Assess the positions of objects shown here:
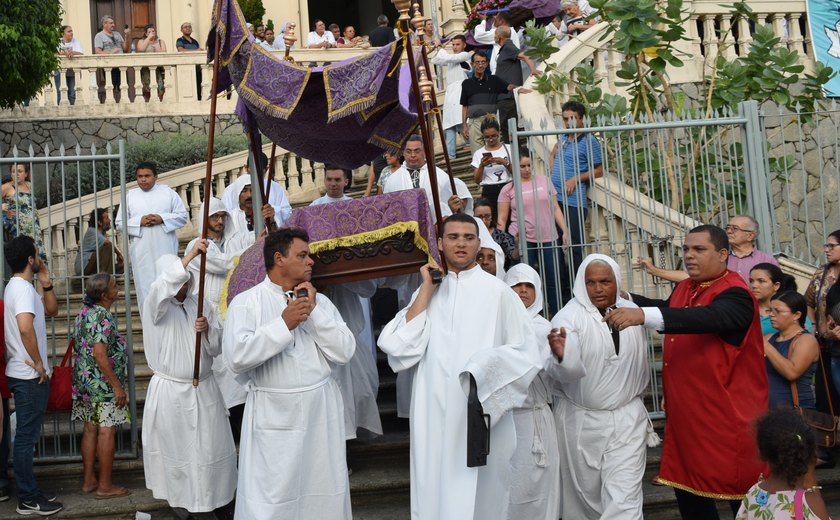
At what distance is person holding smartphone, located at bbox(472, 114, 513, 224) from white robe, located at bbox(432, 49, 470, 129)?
2.83m

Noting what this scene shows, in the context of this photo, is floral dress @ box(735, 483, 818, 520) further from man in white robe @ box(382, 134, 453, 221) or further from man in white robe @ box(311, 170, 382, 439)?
man in white robe @ box(382, 134, 453, 221)

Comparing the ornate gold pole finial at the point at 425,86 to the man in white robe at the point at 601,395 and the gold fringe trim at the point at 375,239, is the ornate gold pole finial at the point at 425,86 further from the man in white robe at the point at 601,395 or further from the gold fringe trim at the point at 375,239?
the man in white robe at the point at 601,395

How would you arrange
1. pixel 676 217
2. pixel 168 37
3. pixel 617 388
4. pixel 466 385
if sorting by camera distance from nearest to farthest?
pixel 466 385
pixel 617 388
pixel 676 217
pixel 168 37

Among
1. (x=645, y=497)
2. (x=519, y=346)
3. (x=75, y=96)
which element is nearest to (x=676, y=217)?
Result: (x=645, y=497)

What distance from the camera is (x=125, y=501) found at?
7.21 m

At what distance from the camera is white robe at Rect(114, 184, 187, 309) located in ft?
30.5

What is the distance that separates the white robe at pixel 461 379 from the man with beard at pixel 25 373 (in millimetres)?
2670

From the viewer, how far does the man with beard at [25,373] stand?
23.0 feet

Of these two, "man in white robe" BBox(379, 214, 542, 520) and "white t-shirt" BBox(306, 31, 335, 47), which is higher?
"white t-shirt" BBox(306, 31, 335, 47)

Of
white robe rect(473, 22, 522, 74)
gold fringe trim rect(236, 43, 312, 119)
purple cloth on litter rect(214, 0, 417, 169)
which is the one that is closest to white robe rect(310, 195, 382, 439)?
purple cloth on litter rect(214, 0, 417, 169)

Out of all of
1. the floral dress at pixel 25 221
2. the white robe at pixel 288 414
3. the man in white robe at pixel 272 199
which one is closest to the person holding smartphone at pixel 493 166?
the man in white robe at pixel 272 199

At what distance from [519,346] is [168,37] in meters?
17.4

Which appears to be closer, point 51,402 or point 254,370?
point 254,370

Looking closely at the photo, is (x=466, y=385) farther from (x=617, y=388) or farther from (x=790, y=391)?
(x=790, y=391)
